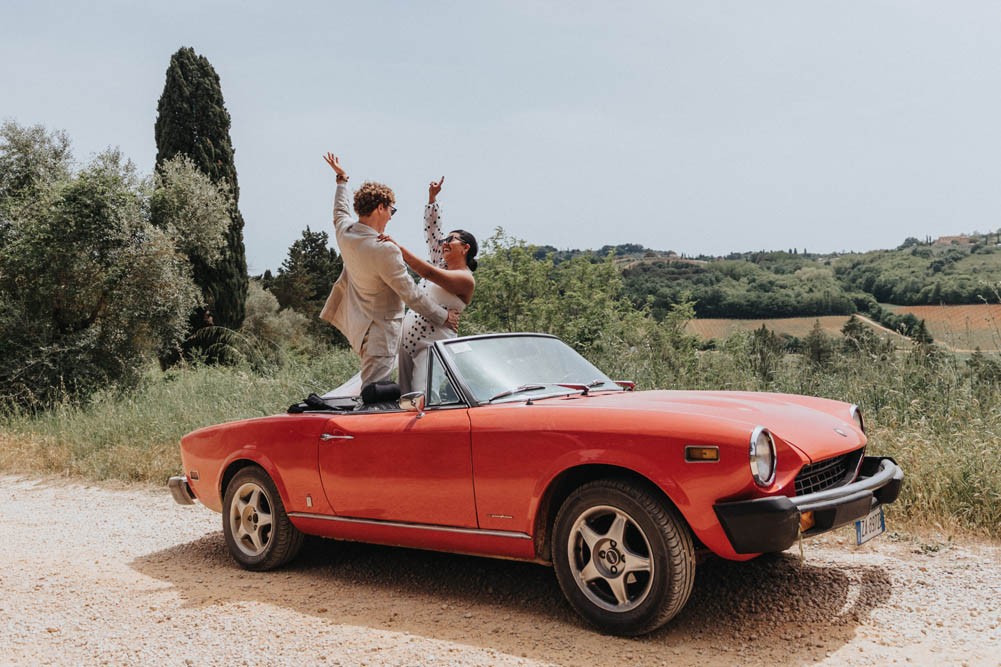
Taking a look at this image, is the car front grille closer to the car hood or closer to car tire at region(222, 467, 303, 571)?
the car hood

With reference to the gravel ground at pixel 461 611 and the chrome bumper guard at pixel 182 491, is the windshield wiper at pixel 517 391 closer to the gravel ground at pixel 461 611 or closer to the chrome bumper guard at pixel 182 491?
the gravel ground at pixel 461 611

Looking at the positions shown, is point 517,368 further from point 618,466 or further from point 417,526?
point 618,466

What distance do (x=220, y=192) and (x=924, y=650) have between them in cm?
3154

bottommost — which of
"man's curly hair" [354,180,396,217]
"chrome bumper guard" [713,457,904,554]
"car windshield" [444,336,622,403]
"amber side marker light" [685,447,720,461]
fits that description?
"chrome bumper guard" [713,457,904,554]

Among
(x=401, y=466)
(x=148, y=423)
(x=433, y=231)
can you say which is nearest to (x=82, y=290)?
(x=148, y=423)

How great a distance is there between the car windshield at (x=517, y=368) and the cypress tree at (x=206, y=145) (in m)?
28.4

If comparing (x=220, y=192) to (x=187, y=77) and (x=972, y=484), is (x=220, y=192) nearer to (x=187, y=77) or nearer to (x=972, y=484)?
(x=187, y=77)

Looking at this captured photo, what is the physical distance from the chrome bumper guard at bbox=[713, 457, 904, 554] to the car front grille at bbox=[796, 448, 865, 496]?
0.29ft

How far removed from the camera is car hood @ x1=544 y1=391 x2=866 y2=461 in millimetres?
3889

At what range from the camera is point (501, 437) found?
4344mm

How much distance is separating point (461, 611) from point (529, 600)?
404 mm

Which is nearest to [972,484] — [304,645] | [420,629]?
[420,629]

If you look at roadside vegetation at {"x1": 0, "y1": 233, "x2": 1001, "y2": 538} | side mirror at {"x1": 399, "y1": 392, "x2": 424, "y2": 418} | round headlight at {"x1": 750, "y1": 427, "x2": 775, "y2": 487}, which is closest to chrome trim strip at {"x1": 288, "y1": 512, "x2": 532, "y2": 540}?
side mirror at {"x1": 399, "y1": 392, "x2": 424, "y2": 418}

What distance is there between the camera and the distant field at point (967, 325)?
7918 millimetres
